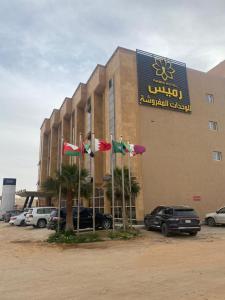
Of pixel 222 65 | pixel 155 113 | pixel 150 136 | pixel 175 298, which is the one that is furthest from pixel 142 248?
pixel 222 65

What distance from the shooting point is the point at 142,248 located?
42.1ft

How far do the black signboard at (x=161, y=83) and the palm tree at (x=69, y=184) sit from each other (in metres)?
11.5

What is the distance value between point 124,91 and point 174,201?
1047 centimetres

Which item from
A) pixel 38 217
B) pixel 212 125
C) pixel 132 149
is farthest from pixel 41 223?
pixel 212 125

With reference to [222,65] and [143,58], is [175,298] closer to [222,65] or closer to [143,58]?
[143,58]

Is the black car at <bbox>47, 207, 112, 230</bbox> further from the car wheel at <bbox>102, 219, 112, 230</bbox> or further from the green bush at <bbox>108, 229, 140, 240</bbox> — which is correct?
the green bush at <bbox>108, 229, 140, 240</bbox>

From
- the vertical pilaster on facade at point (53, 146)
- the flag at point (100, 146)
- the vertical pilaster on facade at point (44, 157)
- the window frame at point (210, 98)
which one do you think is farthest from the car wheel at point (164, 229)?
the vertical pilaster on facade at point (44, 157)

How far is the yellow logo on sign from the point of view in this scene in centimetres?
2811

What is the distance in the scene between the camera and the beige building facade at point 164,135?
2544cm

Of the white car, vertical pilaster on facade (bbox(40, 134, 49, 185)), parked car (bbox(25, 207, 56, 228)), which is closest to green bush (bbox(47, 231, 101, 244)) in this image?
parked car (bbox(25, 207, 56, 228))

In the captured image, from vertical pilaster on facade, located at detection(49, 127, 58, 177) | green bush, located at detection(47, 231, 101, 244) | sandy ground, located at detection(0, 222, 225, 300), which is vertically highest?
vertical pilaster on facade, located at detection(49, 127, 58, 177)

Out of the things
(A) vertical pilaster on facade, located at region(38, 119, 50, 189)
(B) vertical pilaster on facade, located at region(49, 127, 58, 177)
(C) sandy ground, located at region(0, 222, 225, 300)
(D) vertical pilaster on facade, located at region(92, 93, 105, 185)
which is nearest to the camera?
(C) sandy ground, located at region(0, 222, 225, 300)

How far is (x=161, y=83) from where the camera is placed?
27828mm

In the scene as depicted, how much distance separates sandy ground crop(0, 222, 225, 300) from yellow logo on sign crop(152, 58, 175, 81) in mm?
19117
